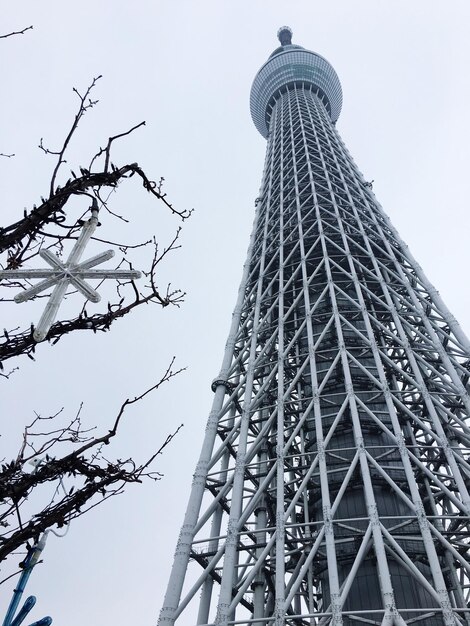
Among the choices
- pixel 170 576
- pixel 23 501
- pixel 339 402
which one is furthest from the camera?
pixel 339 402

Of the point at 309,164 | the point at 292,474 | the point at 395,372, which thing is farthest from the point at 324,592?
the point at 309,164

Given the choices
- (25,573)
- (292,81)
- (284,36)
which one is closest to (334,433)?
(25,573)

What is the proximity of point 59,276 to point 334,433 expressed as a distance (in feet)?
75.1

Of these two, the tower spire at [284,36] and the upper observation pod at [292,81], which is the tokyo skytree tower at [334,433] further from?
the tower spire at [284,36]

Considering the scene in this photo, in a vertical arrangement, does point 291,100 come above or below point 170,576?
above

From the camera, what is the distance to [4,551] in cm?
443

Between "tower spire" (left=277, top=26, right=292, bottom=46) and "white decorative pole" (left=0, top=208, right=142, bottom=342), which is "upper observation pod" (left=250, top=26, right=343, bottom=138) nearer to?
"tower spire" (left=277, top=26, right=292, bottom=46)

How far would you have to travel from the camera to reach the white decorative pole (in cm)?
404

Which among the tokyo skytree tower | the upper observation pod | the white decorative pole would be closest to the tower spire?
the upper observation pod

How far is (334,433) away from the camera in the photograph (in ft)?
82.5

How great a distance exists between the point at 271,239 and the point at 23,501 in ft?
120

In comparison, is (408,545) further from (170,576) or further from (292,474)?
(170,576)

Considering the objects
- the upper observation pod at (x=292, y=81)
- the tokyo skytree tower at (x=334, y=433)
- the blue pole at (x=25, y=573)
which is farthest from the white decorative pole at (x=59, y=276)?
the upper observation pod at (x=292, y=81)

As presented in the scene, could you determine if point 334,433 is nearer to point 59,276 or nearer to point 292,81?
point 59,276
